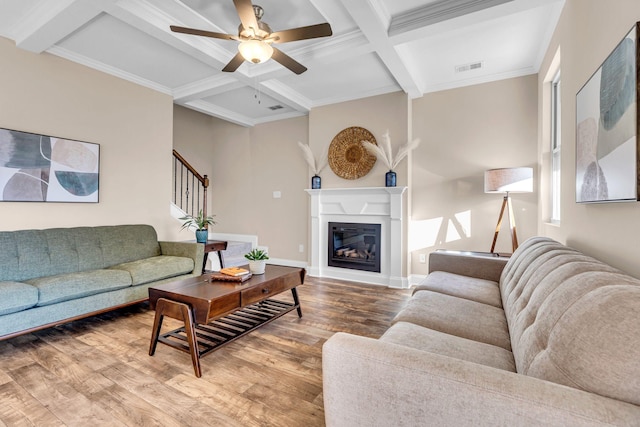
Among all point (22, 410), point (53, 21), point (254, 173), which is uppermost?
point (53, 21)

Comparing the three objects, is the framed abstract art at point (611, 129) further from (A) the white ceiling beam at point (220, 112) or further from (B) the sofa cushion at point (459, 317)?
(A) the white ceiling beam at point (220, 112)

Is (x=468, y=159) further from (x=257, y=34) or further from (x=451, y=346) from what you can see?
(x=451, y=346)

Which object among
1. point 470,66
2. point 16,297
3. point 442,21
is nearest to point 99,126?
point 16,297

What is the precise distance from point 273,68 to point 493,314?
3190mm

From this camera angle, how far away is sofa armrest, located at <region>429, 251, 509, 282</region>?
2.56 meters

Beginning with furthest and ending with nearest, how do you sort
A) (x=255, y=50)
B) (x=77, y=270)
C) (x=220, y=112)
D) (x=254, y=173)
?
(x=254, y=173) < (x=220, y=112) < (x=77, y=270) < (x=255, y=50)

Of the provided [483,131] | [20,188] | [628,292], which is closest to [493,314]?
[628,292]

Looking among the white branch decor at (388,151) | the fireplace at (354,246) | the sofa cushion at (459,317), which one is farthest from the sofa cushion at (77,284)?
the white branch decor at (388,151)

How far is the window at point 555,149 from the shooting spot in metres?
2.99

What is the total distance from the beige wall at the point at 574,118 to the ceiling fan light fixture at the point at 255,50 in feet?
6.81

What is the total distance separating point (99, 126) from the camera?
3.56m

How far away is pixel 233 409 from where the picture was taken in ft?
5.35

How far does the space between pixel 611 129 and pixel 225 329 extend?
278 centimetres

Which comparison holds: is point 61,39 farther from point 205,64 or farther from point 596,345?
point 596,345
